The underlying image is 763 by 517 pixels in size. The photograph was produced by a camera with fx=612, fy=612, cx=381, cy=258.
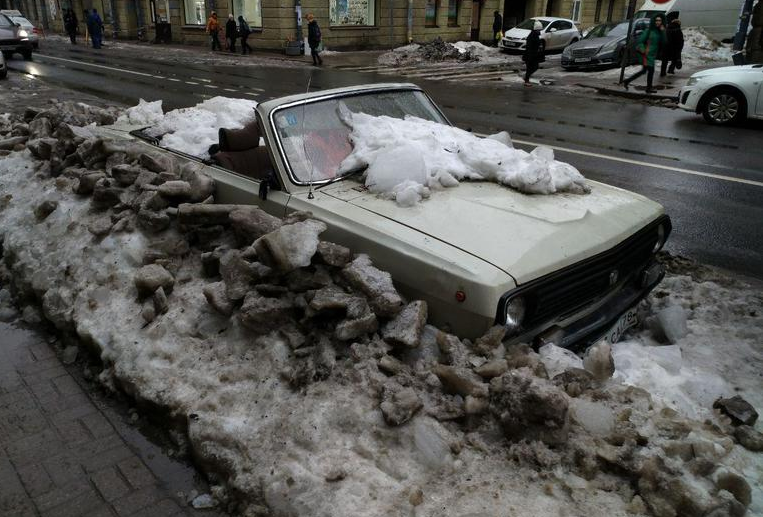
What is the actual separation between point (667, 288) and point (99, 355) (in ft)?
13.5

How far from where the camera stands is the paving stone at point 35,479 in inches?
115

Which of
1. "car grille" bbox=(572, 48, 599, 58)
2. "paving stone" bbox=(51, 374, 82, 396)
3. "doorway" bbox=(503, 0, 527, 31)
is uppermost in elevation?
"doorway" bbox=(503, 0, 527, 31)

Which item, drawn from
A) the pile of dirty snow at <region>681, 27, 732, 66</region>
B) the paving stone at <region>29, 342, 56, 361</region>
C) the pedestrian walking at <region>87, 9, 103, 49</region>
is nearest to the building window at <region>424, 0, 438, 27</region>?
the pile of dirty snow at <region>681, 27, 732, 66</region>

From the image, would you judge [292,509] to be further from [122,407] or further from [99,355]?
[99,355]

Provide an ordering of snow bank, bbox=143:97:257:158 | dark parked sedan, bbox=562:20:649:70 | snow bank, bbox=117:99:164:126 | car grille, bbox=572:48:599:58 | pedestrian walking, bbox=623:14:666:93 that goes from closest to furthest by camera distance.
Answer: snow bank, bbox=143:97:257:158 → snow bank, bbox=117:99:164:126 → pedestrian walking, bbox=623:14:666:93 → dark parked sedan, bbox=562:20:649:70 → car grille, bbox=572:48:599:58

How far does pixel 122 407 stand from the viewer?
3.53m

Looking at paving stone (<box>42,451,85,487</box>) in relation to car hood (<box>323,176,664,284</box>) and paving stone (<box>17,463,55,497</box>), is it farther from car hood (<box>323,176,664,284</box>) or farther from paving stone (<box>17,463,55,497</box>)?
car hood (<box>323,176,664,284</box>)

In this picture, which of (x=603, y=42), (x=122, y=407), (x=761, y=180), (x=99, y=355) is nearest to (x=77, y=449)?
(x=122, y=407)

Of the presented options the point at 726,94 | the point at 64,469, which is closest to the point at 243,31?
the point at 726,94

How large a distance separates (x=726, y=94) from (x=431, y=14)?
23059mm

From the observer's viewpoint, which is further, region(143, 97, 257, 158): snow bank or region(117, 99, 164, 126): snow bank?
region(117, 99, 164, 126): snow bank

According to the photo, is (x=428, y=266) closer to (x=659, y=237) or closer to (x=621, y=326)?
(x=621, y=326)

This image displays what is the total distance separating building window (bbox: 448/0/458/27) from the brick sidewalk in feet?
110

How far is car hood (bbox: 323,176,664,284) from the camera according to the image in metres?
3.11
